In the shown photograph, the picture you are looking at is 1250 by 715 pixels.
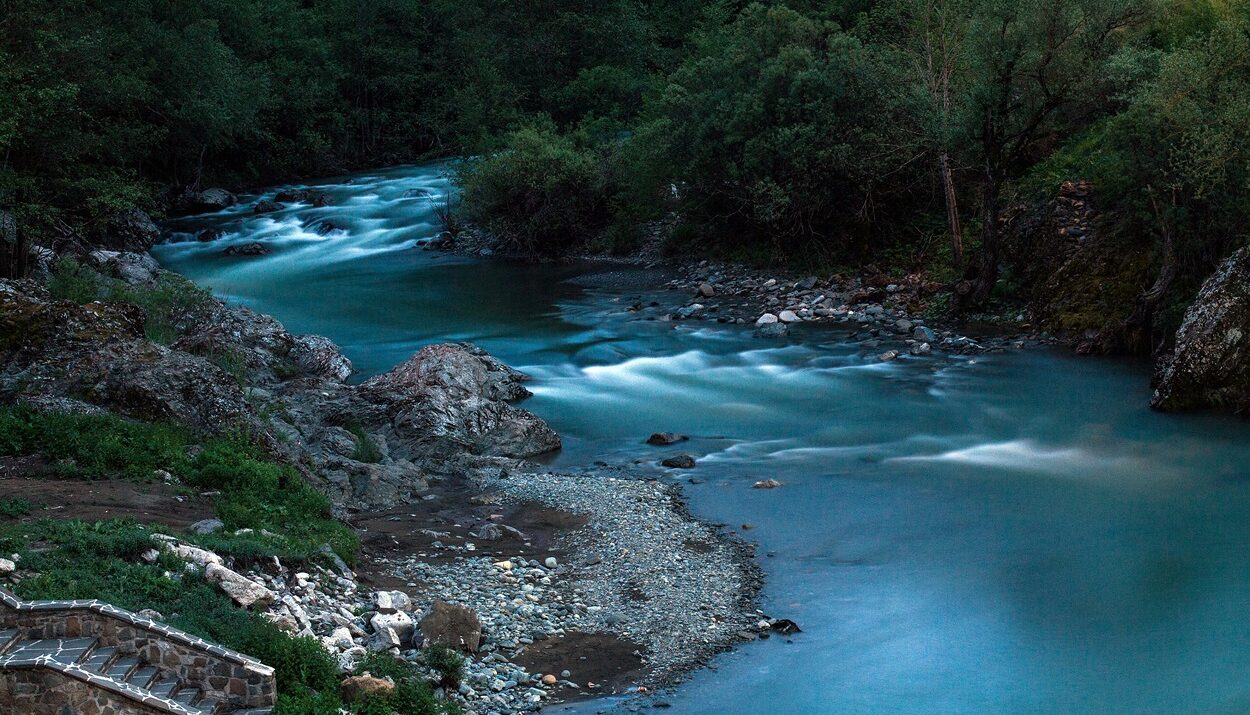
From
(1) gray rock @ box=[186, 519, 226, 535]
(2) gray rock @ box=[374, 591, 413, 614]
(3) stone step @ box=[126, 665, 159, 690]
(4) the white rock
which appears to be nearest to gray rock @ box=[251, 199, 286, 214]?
(1) gray rock @ box=[186, 519, 226, 535]

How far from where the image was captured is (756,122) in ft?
99.1

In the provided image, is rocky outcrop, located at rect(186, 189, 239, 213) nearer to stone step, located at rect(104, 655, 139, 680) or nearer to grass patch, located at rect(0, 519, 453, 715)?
grass patch, located at rect(0, 519, 453, 715)

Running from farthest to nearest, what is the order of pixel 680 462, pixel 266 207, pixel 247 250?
pixel 266 207 < pixel 247 250 < pixel 680 462

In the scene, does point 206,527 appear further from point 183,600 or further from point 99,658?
point 99,658

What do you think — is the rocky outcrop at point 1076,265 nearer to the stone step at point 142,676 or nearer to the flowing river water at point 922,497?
the flowing river water at point 922,497

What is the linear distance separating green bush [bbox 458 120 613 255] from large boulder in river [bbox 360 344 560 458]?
16839mm

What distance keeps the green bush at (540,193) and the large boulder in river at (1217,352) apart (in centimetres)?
2112

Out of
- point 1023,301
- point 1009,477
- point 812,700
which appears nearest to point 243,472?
point 812,700

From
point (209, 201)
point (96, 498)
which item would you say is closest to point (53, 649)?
point (96, 498)

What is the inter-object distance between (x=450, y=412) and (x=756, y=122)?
595 inches

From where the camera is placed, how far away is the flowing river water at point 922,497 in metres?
11.2

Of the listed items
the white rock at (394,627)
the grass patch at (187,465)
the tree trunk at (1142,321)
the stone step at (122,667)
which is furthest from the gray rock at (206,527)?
the tree trunk at (1142,321)

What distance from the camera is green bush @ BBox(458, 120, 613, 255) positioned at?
36.6m

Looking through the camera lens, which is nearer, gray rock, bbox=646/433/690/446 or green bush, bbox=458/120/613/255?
gray rock, bbox=646/433/690/446
